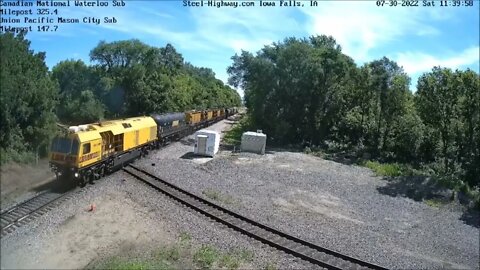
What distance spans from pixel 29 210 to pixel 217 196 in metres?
10.7

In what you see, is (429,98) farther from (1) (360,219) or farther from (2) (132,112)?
(2) (132,112)

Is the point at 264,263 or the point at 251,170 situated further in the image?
the point at 251,170

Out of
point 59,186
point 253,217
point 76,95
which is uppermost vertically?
point 76,95

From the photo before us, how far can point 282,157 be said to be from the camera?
41.2 metres

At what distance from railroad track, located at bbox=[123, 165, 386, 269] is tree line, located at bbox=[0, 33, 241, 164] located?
7.38 metres

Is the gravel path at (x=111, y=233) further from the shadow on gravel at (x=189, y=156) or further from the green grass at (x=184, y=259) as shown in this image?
the shadow on gravel at (x=189, y=156)

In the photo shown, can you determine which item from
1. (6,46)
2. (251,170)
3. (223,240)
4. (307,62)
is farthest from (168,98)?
(6,46)

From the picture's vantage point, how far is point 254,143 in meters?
41.6

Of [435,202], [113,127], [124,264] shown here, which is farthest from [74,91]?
[435,202]

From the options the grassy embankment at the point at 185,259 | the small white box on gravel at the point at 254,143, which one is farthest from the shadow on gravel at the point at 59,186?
the small white box on gravel at the point at 254,143

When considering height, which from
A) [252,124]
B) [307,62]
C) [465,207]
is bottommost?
[465,207]

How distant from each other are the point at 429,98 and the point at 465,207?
13.1 metres

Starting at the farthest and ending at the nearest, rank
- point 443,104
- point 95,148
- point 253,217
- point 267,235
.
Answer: point 443,104
point 95,148
point 253,217
point 267,235

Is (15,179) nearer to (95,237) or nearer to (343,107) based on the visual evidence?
(95,237)
